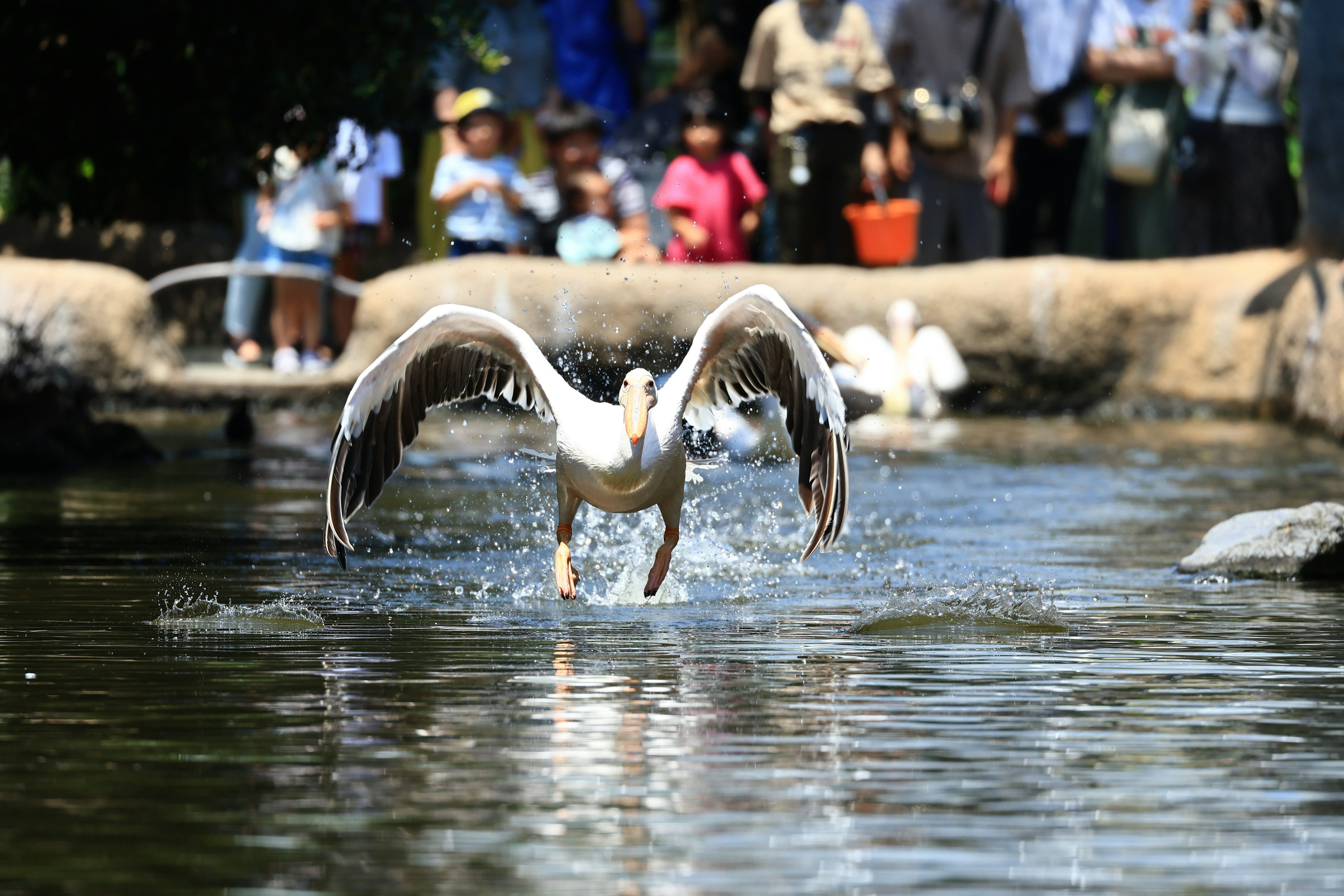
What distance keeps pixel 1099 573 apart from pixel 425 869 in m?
4.74

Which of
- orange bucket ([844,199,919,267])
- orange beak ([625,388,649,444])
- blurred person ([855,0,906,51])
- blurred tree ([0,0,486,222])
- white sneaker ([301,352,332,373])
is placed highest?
blurred person ([855,0,906,51])

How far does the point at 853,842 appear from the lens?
4305 mm

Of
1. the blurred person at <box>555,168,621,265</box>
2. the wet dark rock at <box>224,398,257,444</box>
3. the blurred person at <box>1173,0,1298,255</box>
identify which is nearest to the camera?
the wet dark rock at <box>224,398,257,444</box>

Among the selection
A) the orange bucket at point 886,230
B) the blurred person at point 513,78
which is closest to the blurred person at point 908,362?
the orange bucket at point 886,230

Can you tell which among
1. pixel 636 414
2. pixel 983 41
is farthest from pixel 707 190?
pixel 636 414

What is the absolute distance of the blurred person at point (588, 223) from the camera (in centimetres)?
1641

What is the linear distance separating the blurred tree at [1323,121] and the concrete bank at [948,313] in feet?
1.24

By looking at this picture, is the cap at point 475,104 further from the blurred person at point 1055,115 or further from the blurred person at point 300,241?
the blurred person at point 1055,115

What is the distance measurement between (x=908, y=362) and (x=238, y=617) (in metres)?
9.95

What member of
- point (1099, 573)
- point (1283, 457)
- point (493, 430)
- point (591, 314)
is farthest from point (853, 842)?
point (591, 314)

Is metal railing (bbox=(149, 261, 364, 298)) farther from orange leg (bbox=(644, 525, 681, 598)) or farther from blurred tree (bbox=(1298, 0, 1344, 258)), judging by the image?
orange leg (bbox=(644, 525, 681, 598))

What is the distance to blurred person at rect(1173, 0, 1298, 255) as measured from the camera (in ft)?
51.5

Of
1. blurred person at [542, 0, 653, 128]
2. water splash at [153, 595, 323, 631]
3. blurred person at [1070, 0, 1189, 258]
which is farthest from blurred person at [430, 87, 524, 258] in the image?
water splash at [153, 595, 323, 631]

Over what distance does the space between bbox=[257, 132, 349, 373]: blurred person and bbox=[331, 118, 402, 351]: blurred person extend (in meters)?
0.18
